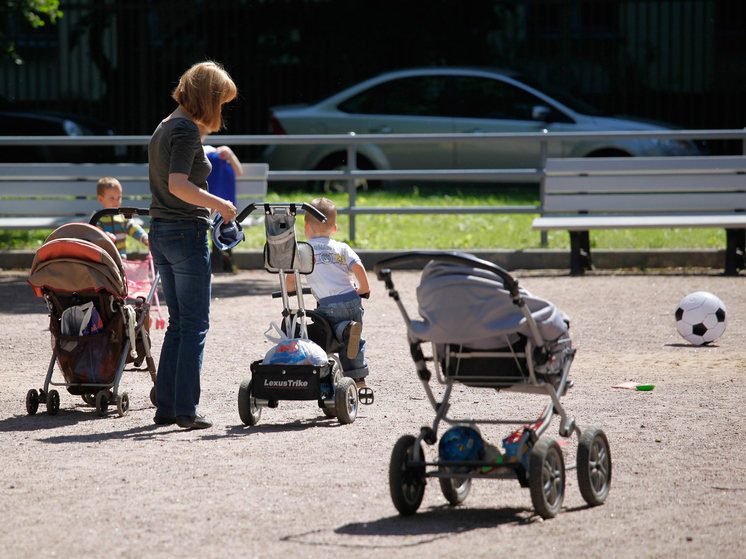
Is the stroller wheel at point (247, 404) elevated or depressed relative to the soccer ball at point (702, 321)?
depressed

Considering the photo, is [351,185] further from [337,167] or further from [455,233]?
[337,167]

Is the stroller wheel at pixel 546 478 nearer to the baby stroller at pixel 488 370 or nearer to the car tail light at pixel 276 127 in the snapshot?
the baby stroller at pixel 488 370

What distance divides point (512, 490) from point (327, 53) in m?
15.3

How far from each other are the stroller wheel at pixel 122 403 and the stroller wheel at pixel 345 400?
4.11ft

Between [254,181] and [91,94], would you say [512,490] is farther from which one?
[91,94]

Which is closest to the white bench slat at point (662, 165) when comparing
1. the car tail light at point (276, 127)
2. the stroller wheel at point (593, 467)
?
the car tail light at point (276, 127)

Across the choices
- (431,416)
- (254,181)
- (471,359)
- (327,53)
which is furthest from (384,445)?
(327,53)

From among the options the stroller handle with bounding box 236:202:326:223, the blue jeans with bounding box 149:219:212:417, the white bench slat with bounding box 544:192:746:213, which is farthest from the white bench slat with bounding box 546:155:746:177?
the blue jeans with bounding box 149:219:212:417

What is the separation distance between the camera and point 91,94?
62.5 ft

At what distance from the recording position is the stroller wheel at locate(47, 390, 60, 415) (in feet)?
18.4

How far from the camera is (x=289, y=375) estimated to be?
5199mm

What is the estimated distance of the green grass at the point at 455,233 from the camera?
1208 centimetres

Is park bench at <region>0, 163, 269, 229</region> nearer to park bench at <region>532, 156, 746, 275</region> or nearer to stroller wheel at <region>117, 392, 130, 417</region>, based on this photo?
Result: park bench at <region>532, 156, 746, 275</region>

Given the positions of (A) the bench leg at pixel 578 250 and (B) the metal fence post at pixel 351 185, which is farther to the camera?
(B) the metal fence post at pixel 351 185
